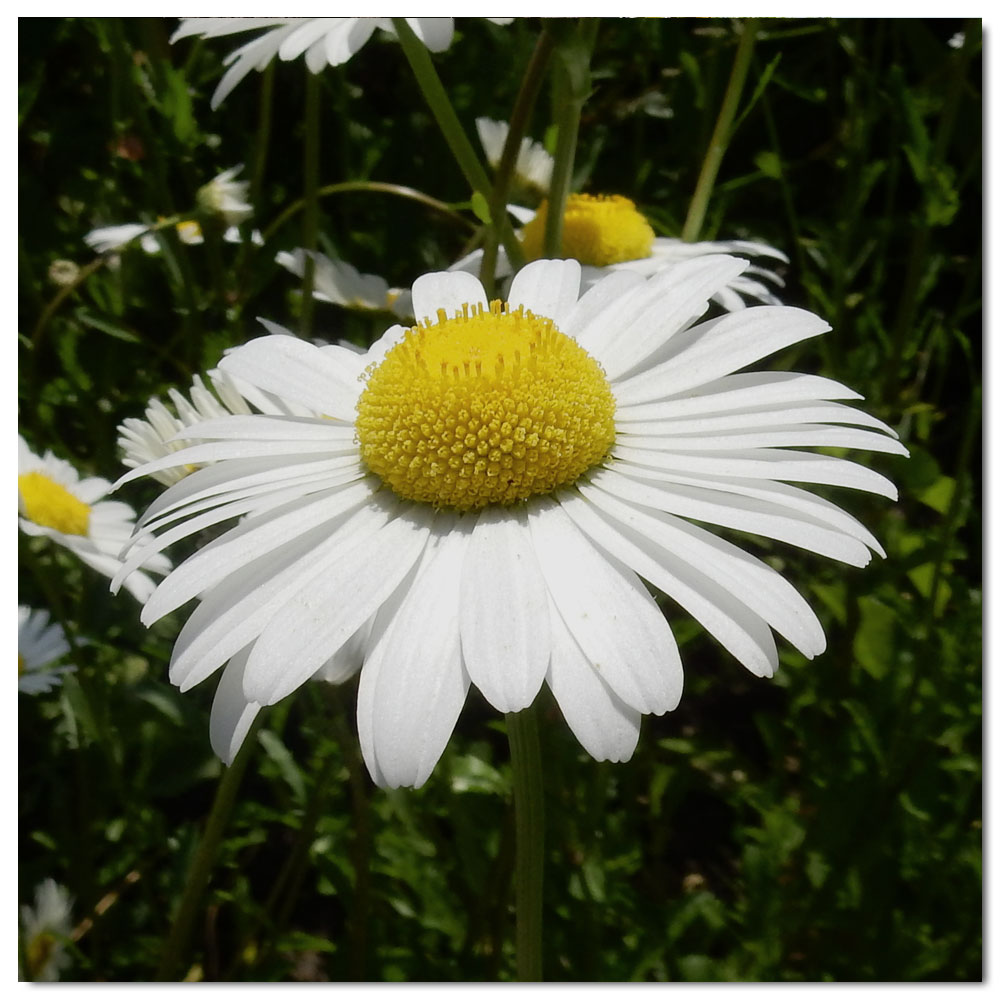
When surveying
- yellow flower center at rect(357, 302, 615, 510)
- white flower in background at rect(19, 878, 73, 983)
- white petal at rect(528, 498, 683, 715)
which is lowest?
white flower in background at rect(19, 878, 73, 983)

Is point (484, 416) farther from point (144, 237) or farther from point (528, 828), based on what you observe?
point (144, 237)

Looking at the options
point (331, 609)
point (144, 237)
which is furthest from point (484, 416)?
point (144, 237)

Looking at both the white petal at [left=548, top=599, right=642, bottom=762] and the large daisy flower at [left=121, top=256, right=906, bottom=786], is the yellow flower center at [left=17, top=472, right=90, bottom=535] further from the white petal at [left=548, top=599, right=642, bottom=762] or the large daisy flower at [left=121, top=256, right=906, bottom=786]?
the white petal at [left=548, top=599, right=642, bottom=762]

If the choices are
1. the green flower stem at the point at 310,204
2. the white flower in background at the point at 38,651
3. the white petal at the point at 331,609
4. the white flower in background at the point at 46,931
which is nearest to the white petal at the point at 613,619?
the white petal at the point at 331,609

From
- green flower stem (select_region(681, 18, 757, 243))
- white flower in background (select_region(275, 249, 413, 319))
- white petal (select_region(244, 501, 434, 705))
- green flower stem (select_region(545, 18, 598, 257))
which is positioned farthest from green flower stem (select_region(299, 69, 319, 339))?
white petal (select_region(244, 501, 434, 705))

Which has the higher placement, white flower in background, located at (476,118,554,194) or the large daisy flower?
white flower in background, located at (476,118,554,194)

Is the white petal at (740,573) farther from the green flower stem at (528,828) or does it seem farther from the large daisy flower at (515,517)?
the green flower stem at (528,828)
